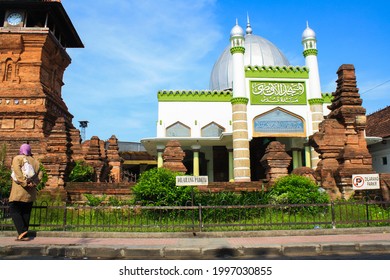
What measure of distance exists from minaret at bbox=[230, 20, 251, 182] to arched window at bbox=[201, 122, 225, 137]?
3.38m

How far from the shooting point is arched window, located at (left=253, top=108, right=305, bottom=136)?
73.6ft

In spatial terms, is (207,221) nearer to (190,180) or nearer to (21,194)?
(190,180)

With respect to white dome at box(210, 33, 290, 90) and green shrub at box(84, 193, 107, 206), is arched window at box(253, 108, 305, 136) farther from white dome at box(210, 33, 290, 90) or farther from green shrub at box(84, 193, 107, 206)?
green shrub at box(84, 193, 107, 206)

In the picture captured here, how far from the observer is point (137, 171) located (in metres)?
35.8

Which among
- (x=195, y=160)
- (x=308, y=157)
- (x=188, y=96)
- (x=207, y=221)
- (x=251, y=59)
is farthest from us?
(x=251, y=59)

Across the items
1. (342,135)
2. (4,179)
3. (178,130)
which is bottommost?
(4,179)

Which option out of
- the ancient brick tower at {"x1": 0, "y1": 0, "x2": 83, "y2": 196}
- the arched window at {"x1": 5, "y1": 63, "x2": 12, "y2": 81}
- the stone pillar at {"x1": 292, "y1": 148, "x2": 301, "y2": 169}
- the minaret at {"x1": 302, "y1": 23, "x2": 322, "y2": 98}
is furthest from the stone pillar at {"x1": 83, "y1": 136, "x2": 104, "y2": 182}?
the minaret at {"x1": 302, "y1": 23, "x2": 322, "y2": 98}

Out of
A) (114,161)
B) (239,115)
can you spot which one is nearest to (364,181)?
(239,115)

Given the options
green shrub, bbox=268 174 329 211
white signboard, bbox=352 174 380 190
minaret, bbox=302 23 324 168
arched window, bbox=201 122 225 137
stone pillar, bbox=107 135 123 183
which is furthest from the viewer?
arched window, bbox=201 122 225 137

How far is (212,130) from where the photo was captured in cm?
2533

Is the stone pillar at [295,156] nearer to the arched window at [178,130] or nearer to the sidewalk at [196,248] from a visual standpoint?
the arched window at [178,130]

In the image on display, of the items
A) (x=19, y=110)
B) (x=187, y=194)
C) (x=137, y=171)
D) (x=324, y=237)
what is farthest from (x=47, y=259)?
(x=137, y=171)

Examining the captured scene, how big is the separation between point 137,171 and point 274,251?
30920mm

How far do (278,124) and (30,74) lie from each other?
623 inches
